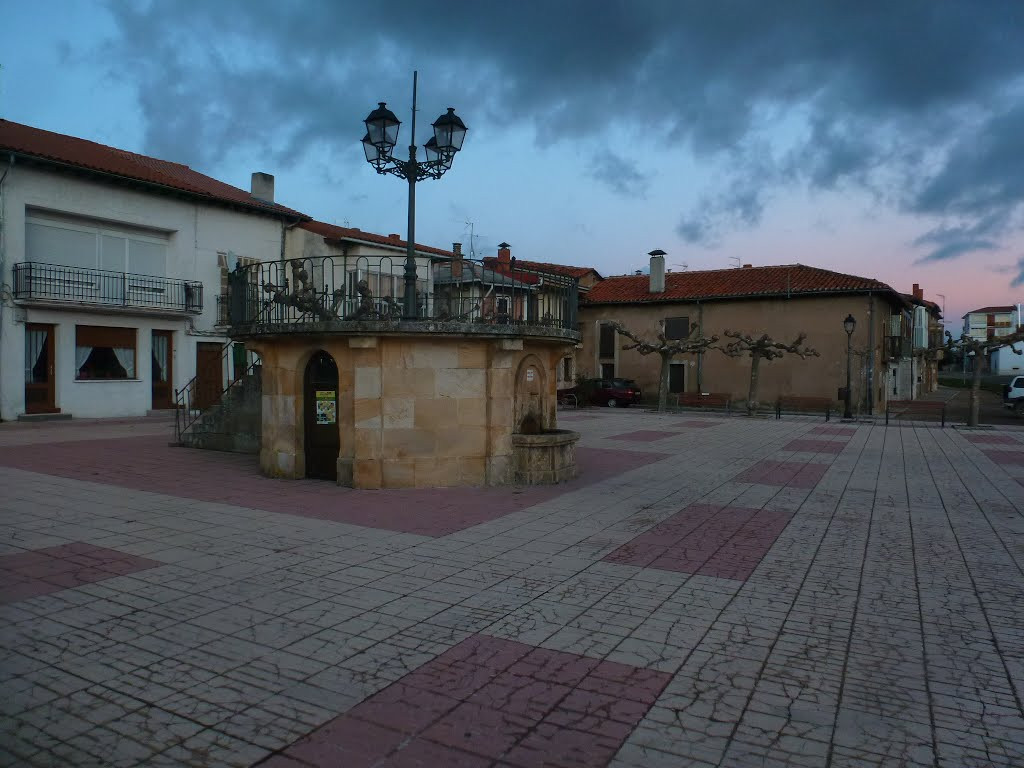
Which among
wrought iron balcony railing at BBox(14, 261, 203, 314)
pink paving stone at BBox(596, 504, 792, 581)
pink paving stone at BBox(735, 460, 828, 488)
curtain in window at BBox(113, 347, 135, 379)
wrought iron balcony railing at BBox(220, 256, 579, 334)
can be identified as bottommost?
pink paving stone at BBox(596, 504, 792, 581)

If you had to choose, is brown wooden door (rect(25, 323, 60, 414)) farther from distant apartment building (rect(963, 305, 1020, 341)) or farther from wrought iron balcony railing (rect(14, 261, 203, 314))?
distant apartment building (rect(963, 305, 1020, 341))

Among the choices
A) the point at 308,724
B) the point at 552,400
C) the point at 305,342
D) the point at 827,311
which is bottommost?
the point at 308,724

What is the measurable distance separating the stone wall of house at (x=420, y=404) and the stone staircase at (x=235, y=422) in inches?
141

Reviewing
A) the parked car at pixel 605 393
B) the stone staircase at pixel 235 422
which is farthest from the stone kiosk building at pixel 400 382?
the parked car at pixel 605 393

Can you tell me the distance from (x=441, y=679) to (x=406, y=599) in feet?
4.63

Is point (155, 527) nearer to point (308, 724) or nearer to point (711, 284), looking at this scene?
point (308, 724)

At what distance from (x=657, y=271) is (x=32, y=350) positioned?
1097 inches

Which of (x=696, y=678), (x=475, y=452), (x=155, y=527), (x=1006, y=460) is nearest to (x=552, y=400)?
(x=475, y=452)

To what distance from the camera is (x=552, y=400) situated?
11.6m

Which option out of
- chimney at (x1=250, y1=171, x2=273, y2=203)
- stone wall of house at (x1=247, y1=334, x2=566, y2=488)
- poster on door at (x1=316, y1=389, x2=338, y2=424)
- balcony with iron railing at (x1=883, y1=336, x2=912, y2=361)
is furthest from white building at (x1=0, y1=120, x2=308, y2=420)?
balcony with iron railing at (x1=883, y1=336, x2=912, y2=361)

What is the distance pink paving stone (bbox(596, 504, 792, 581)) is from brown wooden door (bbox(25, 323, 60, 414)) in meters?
21.1

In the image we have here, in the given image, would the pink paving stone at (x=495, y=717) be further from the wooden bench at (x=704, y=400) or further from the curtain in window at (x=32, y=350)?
the wooden bench at (x=704, y=400)

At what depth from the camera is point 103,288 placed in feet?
76.5

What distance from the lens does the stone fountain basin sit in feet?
34.0
